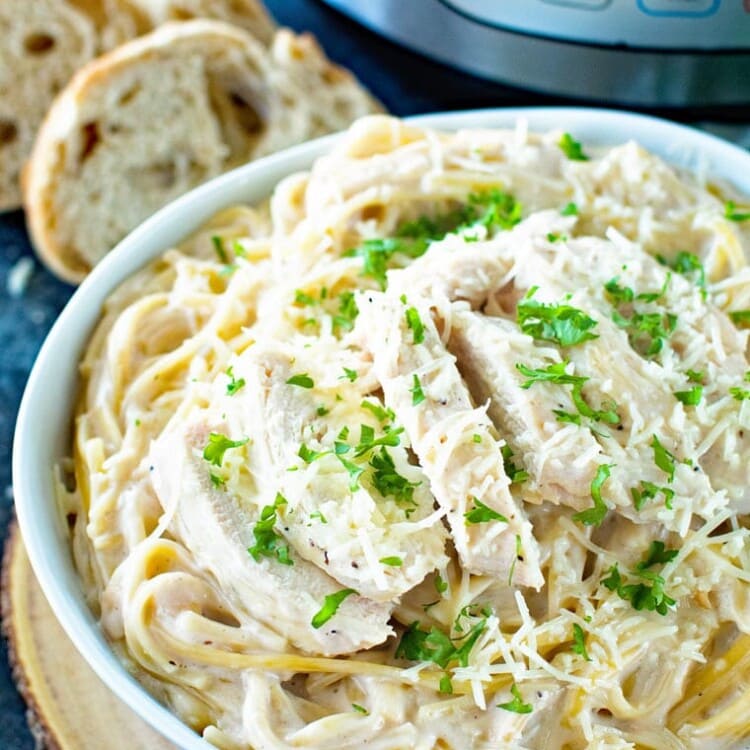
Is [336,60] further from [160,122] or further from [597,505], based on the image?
[597,505]

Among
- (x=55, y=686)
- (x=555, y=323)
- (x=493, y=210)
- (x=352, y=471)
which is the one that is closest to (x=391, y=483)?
(x=352, y=471)

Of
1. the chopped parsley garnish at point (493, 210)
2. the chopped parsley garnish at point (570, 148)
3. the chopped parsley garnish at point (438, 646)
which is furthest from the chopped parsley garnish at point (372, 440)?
the chopped parsley garnish at point (570, 148)

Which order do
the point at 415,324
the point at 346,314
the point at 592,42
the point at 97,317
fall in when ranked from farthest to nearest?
1. the point at 592,42
2. the point at 97,317
3. the point at 346,314
4. the point at 415,324

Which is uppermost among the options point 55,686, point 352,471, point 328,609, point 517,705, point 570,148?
point 570,148

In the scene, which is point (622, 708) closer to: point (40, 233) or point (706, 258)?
point (706, 258)

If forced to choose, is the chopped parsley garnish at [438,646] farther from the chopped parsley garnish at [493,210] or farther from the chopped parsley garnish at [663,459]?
the chopped parsley garnish at [493,210]

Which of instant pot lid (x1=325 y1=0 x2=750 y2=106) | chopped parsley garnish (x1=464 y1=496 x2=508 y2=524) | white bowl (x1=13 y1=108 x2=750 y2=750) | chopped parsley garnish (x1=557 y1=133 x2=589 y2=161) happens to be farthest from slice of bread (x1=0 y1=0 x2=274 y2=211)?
chopped parsley garnish (x1=464 y1=496 x2=508 y2=524)

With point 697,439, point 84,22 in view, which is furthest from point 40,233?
point 697,439
